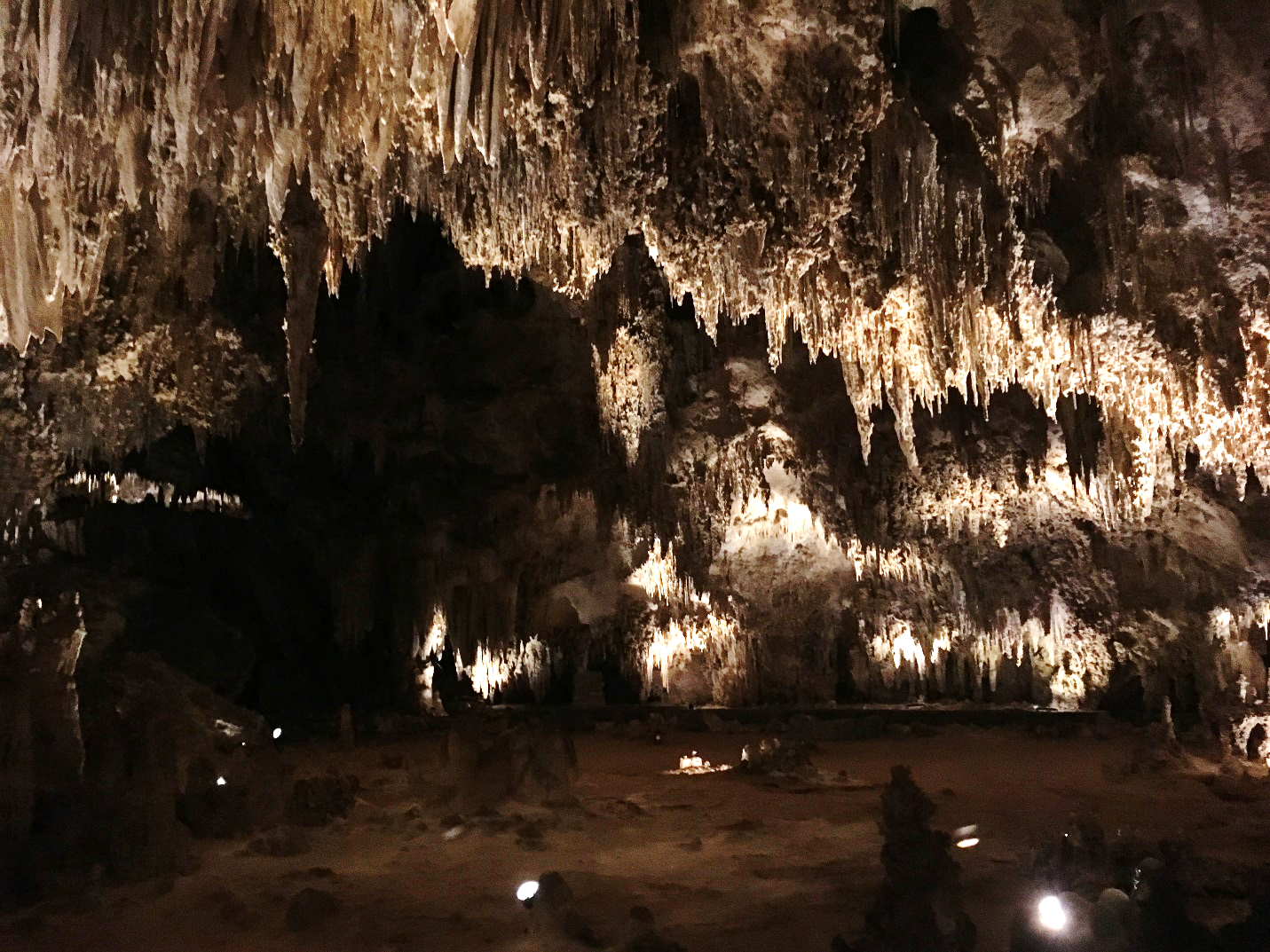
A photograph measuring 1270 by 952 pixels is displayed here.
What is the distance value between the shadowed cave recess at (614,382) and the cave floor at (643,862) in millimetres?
585

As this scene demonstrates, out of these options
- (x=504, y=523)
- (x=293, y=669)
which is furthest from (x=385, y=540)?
(x=293, y=669)

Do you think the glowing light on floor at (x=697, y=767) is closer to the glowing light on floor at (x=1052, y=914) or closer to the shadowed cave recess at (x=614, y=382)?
the shadowed cave recess at (x=614, y=382)

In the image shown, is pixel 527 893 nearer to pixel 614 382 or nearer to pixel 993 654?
pixel 614 382

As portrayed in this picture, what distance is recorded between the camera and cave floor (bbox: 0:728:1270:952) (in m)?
4.57

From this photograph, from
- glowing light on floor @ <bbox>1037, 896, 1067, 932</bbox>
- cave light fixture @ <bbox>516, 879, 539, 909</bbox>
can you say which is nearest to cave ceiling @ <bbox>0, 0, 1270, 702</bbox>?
cave light fixture @ <bbox>516, 879, 539, 909</bbox>

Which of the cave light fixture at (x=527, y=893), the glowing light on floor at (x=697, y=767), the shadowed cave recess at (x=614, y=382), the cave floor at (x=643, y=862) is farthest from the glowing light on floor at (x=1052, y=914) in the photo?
the glowing light on floor at (x=697, y=767)

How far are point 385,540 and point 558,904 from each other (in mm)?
10882

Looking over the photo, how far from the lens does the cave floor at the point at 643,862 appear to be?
180 inches

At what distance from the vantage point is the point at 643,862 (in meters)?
5.94

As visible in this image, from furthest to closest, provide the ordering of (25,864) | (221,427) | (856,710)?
1. (856,710)
2. (221,427)
3. (25,864)

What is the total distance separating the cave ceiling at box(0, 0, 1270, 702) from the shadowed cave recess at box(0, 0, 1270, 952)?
34mm

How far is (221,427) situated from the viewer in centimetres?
1038

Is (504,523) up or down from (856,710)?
up

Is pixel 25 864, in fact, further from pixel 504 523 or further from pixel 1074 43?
pixel 504 523
